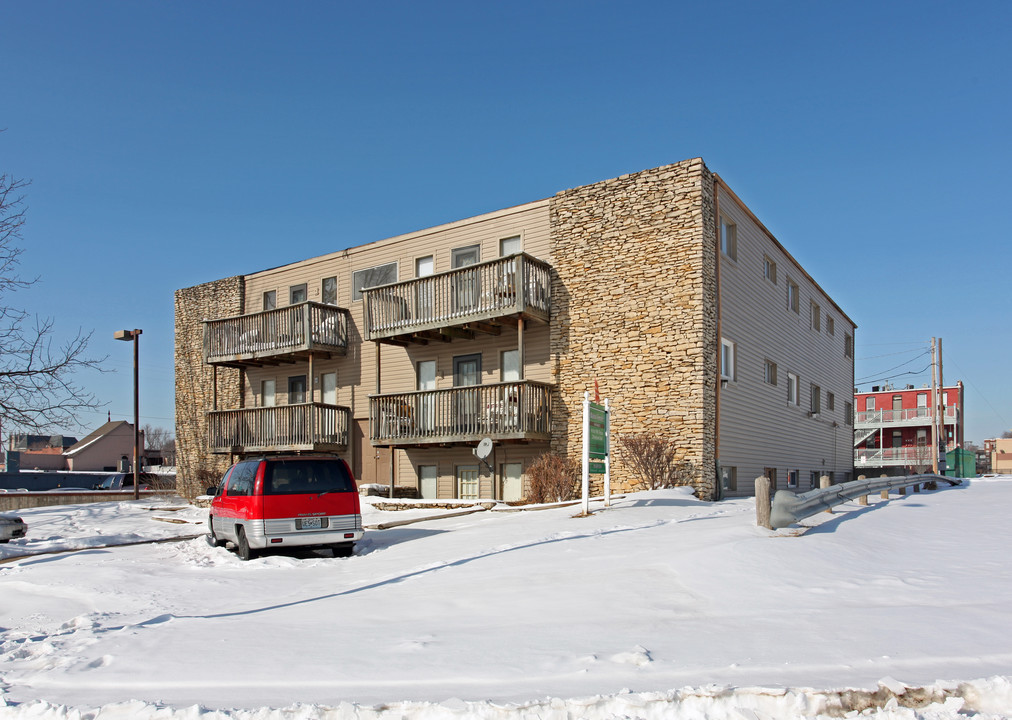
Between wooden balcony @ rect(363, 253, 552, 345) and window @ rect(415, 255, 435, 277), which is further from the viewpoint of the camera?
window @ rect(415, 255, 435, 277)

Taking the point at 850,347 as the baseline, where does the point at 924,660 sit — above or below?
below

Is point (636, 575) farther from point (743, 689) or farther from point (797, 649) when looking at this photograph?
point (743, 689)

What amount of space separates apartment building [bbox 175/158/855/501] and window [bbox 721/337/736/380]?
60 millimetres

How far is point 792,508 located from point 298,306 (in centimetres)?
1848

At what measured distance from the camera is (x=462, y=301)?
20.9m

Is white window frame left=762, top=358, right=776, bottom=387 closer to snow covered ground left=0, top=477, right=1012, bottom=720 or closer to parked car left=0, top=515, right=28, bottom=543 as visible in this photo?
snow covered ground left=0, top=477, right=1012, bottom=720

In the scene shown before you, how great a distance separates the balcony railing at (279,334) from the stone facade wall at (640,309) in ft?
26.3

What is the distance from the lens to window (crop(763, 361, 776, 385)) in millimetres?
22886

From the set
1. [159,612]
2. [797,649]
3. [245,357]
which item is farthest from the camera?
[245,357]

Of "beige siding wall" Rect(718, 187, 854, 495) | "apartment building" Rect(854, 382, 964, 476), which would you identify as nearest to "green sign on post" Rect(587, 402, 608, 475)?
"beige siding wall" Rect(718, 187, 854, 495)

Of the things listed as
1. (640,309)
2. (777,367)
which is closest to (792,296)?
(777,367)

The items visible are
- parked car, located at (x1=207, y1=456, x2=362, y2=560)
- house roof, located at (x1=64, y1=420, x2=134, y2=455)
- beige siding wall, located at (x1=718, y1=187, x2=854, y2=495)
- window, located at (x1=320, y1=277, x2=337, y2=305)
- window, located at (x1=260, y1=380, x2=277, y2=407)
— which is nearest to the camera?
parked car, located at (x1=207, y1=456, x2=362, y2=560)

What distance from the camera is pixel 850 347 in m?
34.4

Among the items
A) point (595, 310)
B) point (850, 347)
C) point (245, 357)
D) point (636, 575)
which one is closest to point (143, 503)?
point (245, 357)
